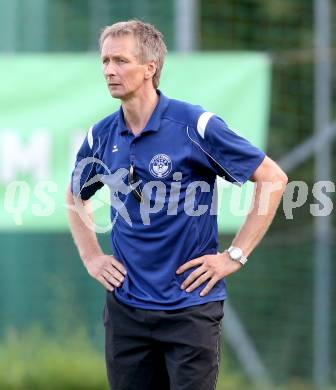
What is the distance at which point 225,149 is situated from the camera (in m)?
4.51

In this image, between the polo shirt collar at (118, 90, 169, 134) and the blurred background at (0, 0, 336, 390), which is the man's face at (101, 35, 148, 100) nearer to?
the polo shirt collar at (118, 90, 169, 134)

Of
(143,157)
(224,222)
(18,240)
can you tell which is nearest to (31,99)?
(18,240)

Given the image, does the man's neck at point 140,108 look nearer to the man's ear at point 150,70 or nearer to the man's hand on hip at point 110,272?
the man's ear at point 150,70

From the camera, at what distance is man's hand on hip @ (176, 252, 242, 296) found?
457cm

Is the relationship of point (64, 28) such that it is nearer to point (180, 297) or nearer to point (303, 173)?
point (303, 173)

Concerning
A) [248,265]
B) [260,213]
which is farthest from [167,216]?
[248,265]

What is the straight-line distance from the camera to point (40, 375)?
7.48 m

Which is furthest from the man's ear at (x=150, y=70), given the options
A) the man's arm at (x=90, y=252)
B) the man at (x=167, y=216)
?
the man's arm at (x=90, y=252)

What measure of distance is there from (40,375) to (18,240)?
897mm

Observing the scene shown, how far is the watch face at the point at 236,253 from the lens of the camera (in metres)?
4.65

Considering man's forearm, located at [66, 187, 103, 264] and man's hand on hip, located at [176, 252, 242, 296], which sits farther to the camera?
man's forearm, located at [66, 187, 103, 264]

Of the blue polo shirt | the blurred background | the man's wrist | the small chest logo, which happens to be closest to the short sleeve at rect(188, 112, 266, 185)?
the blue polo shirt

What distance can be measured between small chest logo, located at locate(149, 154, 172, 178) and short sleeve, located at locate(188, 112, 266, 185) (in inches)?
5.2

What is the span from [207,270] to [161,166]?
1.48 ft
